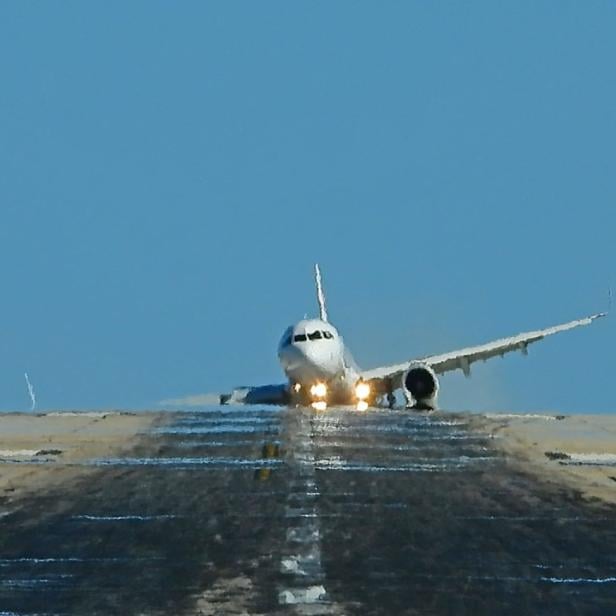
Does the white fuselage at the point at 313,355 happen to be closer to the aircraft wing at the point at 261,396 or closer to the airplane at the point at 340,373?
the airplane at the point at 340,373

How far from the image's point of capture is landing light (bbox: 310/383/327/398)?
5925cm

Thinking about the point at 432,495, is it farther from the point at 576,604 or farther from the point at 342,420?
the point at 342,420

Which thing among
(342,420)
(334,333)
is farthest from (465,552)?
(334,333)

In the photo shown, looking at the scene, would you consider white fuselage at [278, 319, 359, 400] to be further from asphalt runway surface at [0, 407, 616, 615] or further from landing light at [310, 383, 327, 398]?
asphalt runway surface at [0, 407, 616, 615]

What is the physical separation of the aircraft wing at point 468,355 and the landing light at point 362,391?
1.55 ft

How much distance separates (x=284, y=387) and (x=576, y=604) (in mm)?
52240

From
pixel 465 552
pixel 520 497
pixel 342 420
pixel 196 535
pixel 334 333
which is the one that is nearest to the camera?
pixel 465 552

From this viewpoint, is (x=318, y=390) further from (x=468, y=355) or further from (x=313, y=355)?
(x=468, y=355)

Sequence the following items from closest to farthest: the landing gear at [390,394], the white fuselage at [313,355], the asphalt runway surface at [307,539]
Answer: the asphalt runway surface at [307,539], the white fuselage at [313,355], the landing gear at [390,394]

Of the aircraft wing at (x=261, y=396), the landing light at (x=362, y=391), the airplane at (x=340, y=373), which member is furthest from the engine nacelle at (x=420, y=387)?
the aircraft wing at (x=261, y=396)

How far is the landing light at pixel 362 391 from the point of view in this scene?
2487 inches

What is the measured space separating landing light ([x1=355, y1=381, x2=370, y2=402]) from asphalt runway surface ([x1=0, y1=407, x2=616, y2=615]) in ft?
117

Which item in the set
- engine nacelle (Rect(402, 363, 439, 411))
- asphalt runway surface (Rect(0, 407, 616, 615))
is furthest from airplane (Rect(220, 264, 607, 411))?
asphalt runway surface (Rect(0, 407, 616, 615))

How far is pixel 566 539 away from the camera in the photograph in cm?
1609
